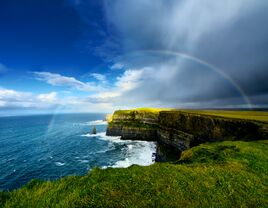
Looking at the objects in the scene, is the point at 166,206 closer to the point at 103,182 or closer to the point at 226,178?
the point at 103,182

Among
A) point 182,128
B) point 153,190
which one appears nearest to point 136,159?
point 182,128

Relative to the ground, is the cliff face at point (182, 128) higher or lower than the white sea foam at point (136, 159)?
higher

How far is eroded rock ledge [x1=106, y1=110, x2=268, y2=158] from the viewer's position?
34.3m

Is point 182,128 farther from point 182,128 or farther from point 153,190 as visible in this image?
point 153,190

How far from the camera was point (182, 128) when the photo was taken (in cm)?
5594

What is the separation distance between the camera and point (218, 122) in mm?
41531

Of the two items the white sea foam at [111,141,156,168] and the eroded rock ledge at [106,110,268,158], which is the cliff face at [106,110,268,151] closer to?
the eroded rock ledge at [106,110,268,158]

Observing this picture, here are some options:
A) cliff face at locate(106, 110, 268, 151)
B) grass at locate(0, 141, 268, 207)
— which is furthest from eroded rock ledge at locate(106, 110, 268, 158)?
grass at locate(0, 141, 268, 207)

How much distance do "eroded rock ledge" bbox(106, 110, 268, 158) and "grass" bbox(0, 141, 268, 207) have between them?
24611mm

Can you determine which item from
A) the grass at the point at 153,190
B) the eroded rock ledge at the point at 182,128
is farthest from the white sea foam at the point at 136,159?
the grass at the point at 153,190

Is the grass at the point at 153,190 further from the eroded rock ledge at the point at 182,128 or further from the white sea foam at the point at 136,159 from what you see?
the white sea foam at the point at 136,159

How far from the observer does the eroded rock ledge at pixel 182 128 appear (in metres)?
34.3

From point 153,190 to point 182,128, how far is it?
50.3 m

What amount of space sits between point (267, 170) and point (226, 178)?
442 cm
